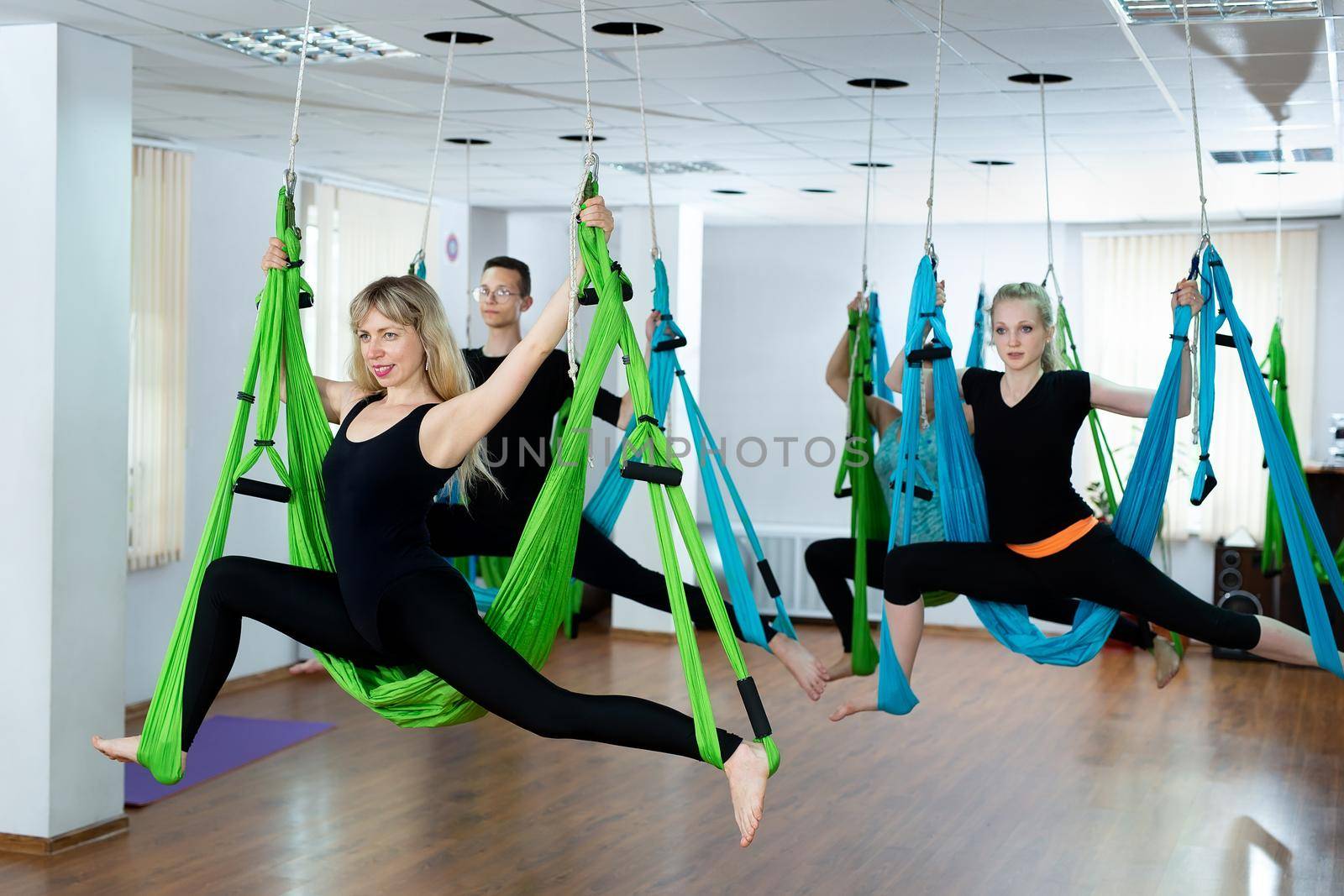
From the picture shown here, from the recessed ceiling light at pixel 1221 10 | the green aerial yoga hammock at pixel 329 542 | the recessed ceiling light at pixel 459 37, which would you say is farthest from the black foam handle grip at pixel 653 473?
the recessed ceiling light at pixel 459 37

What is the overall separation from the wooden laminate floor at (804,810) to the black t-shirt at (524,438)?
107 centimetres

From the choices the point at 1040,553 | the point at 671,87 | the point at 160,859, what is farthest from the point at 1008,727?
the point at 160,859

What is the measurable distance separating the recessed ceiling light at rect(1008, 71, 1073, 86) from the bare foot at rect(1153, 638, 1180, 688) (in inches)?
66.4

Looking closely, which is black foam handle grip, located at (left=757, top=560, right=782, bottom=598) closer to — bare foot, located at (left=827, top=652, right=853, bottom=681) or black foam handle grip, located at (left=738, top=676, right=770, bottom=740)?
bare foot, located at (left=827, top=652, right=853, bottom=681)

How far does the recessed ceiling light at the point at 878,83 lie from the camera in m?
4.34

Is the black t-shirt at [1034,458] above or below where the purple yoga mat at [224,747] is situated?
above

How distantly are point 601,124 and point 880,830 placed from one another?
2737mm

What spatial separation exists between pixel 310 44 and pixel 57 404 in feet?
4.15

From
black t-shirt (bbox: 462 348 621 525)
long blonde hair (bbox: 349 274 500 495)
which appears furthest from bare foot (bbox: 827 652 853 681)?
long blonde hair (bbox: 349 274 500 495)

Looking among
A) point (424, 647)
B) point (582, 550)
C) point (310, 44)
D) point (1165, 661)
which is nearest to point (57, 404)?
point (310, 44)

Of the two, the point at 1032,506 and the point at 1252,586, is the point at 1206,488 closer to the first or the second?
the point at 1032,506

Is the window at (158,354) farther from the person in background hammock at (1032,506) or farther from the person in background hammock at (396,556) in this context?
the person in background hammock at (1032,506)

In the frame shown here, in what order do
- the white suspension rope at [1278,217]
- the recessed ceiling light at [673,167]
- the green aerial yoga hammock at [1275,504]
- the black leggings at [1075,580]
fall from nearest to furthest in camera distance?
the black leggings at [1075,580], the green aerial yoga hammock at [1275,504], the white suspension rope at [1278,217], the recessed ceiling light at [673,167]

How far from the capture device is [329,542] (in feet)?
9.64
